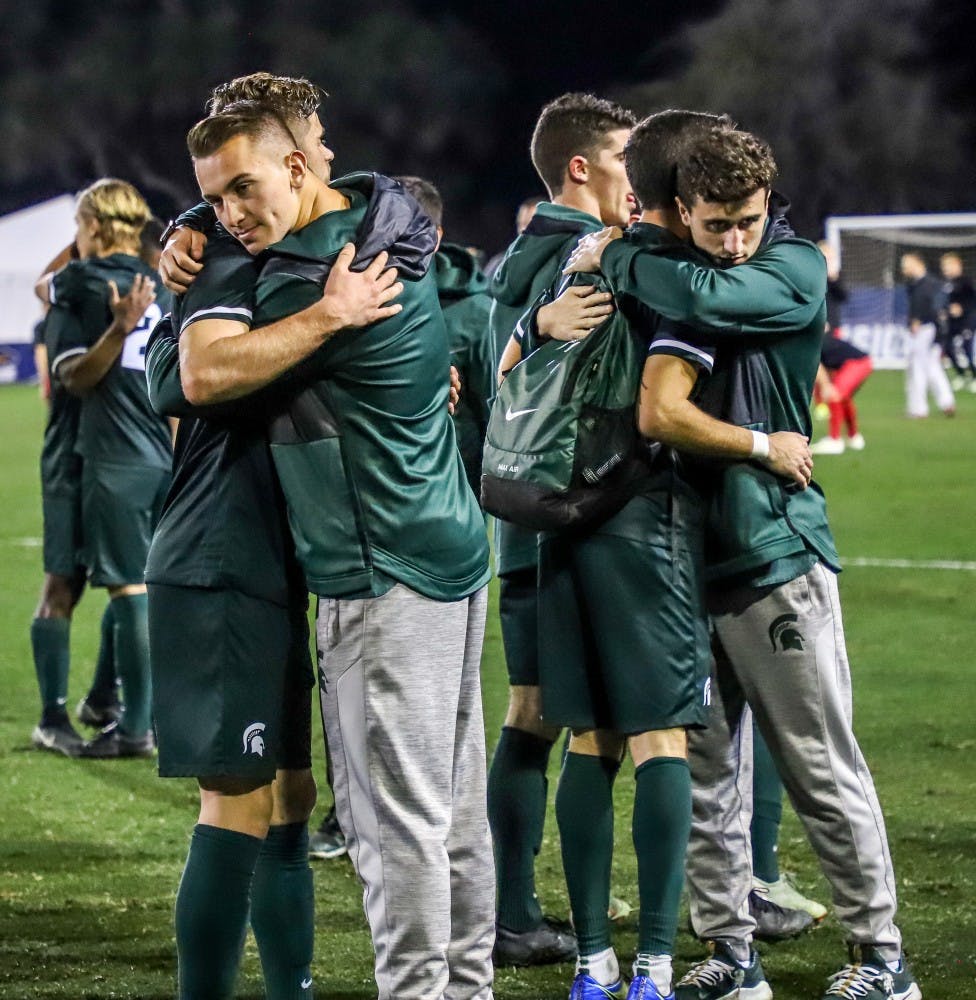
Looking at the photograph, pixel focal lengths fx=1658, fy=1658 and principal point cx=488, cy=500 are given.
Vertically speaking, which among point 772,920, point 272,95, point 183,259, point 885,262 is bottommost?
point 772,920

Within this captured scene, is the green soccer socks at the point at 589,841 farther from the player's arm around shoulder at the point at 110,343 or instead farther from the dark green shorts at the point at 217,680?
the player's arm around shoulder at the point at 110,343

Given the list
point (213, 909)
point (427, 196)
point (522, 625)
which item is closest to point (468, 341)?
point (427, 196)

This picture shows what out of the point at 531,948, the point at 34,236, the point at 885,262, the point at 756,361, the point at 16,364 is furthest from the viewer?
the point at 34,236

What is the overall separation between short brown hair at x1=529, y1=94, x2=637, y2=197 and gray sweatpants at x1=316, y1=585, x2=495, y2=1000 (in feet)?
5.14

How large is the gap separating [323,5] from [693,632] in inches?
2475

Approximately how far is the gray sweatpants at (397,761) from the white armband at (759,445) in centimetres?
78

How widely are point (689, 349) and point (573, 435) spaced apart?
0.30 meters

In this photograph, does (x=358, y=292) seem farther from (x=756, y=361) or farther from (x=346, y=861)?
(x=346, y=861)

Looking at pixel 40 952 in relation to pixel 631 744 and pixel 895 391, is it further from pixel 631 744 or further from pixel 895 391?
→ pixel 895 391

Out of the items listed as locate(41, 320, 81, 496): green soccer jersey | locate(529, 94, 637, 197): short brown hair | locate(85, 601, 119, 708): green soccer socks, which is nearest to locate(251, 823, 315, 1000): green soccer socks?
locate(529, 94, 637, 197): short brown hair

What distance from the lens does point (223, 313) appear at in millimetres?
2984

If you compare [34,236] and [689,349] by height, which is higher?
[34,236]

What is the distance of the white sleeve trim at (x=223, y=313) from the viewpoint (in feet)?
9.79

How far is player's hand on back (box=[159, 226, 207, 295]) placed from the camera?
305 cm
